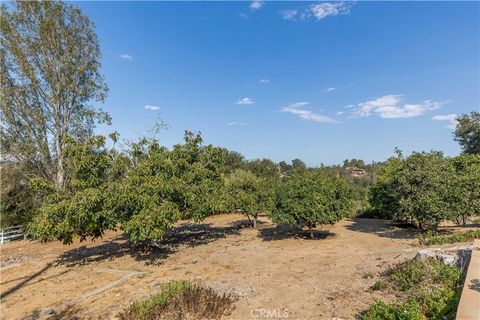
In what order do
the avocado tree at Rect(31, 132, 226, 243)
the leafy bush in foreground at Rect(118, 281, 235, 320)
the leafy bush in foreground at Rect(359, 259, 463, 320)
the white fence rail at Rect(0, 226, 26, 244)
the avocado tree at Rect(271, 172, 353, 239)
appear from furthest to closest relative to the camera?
the white fence rail at Rect(0, 226, 26, 244)
the avocado tree at Rect(271, 172, 353, 239)
the avocado tree at Rect(31, 132, 226, 243)
the leafy bush in foreground at Rect(118, 281, 235, 320)
the leafy bush in foreground at Rect(359, 259, 463, 320)

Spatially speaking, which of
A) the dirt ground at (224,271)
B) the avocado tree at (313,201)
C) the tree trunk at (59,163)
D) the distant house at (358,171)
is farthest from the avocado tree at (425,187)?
the distant house at (358,171)

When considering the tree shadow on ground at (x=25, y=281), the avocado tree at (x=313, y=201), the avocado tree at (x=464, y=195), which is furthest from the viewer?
the avocado tree at (x=313, y=201)

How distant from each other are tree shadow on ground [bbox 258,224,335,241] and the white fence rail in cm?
1607

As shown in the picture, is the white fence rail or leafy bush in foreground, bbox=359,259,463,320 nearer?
leafy bush in foreground, bbox=359,259,463,320

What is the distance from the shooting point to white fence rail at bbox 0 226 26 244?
18.0m

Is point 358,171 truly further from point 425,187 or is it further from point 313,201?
point 313,201

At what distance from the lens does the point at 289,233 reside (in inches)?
643

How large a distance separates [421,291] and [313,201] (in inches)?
297

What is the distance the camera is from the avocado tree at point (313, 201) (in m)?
13.3

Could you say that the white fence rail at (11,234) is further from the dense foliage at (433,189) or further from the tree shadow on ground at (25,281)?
the dense foliage at (433,189)

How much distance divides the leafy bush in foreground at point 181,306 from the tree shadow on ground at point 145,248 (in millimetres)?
5227

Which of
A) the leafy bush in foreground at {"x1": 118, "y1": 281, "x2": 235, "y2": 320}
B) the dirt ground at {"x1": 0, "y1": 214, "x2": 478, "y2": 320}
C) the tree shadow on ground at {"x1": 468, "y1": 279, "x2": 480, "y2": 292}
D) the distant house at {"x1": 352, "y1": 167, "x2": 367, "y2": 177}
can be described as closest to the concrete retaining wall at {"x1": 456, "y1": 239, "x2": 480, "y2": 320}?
the tree shadow on ground at {"x1": 468, "y1": 279, "x2": 480, "y2": 292}

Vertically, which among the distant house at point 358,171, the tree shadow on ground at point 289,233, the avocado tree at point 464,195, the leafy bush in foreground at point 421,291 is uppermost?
the distant house at point 358,171

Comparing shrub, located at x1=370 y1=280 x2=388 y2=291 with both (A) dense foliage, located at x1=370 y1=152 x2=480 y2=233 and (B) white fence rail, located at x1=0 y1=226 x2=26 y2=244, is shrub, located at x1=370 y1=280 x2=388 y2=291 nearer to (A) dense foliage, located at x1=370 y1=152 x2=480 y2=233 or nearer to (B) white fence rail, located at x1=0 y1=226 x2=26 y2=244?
(A) dense foliage, located at x1=370 y1=152 x2=480 y2=233
